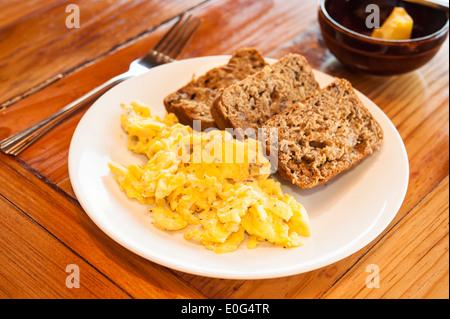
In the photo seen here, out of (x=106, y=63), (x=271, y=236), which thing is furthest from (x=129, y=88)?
(x=271, y=236)

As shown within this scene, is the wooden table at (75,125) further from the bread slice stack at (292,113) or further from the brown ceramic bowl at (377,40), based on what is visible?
the bread slice stack at (292,113)

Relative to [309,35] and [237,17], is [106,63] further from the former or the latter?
[309,35]

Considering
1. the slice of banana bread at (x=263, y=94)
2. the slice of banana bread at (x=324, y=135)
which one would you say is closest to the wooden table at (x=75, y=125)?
the slice of banana bread at (x=324, y=135)

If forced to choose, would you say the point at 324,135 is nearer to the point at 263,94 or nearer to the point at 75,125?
the point at 263,94

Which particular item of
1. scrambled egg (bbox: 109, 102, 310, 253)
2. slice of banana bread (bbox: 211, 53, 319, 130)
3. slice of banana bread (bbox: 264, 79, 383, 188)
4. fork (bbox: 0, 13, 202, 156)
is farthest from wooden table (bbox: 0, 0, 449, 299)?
slice of banana bread (bbox: 211, 53, 319, 130)

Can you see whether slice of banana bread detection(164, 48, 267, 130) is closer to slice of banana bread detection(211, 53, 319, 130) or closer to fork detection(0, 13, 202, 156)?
slice of banana bread detection(211, 53, 319, 130)

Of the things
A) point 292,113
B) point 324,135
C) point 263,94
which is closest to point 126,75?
point 263,94
